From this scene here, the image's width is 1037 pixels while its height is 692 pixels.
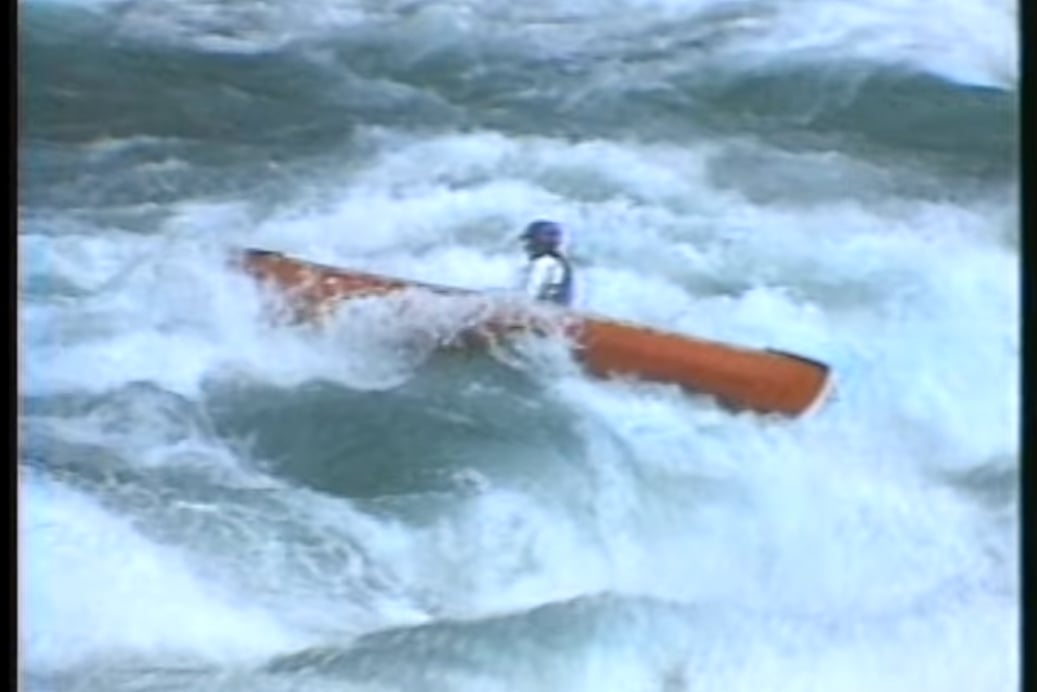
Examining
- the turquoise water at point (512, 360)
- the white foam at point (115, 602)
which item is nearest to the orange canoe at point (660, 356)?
the turquoise water at point (512, 360)

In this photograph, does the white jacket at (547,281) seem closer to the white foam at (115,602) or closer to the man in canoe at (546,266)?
the man in canoe at (546,266)

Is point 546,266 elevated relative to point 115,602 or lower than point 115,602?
elevated

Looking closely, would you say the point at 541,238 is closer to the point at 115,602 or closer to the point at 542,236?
the point at 542,236

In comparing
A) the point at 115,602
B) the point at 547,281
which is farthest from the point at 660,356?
the point at 115,602

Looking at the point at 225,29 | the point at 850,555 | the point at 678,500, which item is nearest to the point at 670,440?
the point at 678,500

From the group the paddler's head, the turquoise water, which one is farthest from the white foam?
the paddler's head

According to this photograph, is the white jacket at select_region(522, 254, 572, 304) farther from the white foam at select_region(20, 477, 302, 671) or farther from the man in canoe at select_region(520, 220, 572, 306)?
the white foam at select_region(20, 477, 302, 671)
